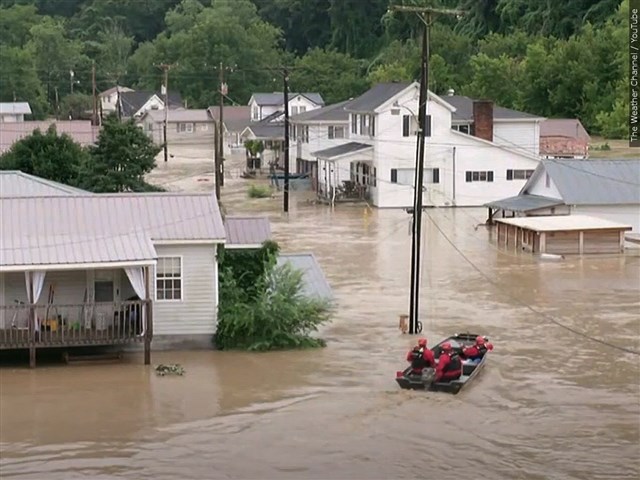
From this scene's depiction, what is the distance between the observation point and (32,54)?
13175 centimetres

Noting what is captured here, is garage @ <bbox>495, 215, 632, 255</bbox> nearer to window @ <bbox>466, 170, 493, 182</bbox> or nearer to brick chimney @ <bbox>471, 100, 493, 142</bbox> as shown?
window @ <bbox>466, 170, 493, 182</bbox>

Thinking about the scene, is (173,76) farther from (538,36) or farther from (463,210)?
(463,210)

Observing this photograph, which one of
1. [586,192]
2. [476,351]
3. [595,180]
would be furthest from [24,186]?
[595,180]

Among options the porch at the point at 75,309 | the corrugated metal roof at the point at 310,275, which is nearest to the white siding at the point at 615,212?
the corrugated metal roof at the point at 310,275

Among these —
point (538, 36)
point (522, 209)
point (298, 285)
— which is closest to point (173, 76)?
point (538, 36)

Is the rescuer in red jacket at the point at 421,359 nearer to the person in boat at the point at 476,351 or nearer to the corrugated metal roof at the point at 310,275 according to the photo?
the person in boat at the point at 476,351

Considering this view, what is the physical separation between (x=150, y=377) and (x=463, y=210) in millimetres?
38180

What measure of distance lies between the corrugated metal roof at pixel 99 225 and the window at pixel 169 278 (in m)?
0.61

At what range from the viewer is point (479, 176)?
6359 cm

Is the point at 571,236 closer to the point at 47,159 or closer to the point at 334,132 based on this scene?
the point at 47,159

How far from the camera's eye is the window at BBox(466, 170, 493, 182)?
208ft

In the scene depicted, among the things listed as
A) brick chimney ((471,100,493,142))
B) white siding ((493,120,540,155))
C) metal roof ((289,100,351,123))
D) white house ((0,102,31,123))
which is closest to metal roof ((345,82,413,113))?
metal roof ((289,100,351,123))

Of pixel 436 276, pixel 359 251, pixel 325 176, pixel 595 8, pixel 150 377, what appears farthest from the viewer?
pixel 595 8

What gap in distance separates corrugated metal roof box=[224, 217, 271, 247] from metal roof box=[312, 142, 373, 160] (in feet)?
115
